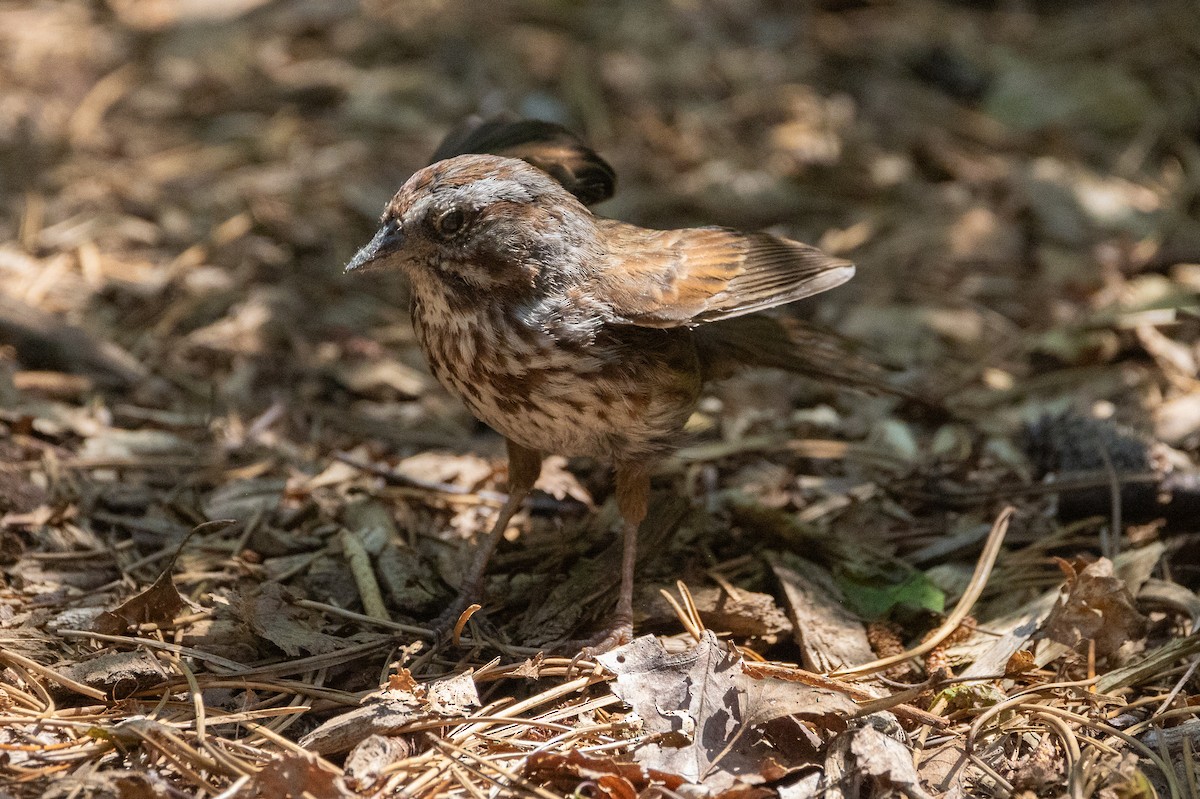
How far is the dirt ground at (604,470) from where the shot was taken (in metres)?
3.42

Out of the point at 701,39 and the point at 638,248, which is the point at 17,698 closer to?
the point at 638,248

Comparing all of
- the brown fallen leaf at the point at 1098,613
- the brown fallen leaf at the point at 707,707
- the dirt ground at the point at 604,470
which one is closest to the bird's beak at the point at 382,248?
the dirt ground at the point at 604,470

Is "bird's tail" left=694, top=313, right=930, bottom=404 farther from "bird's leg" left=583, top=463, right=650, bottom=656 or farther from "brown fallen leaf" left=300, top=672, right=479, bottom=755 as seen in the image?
"brown fallen leaf" left=300, top=672, right=479, bottom=755

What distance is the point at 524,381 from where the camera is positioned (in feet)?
12.5

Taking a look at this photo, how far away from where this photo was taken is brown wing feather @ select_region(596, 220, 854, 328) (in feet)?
13.0

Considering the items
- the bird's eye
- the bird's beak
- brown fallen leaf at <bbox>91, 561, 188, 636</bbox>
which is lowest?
brown fallen leaf at <bbox>91, 561, 188, 636</bbox>

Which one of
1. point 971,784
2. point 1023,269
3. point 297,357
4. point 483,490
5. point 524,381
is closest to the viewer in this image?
point 971,784

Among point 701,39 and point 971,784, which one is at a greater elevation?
point 701,39

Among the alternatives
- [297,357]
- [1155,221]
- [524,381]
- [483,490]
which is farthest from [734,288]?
[1155,221]

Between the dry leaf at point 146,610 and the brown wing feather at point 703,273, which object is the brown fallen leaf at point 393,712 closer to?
the dry leaf at point 146,610

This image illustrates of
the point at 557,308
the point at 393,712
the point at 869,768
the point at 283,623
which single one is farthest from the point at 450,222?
the point at 869,768

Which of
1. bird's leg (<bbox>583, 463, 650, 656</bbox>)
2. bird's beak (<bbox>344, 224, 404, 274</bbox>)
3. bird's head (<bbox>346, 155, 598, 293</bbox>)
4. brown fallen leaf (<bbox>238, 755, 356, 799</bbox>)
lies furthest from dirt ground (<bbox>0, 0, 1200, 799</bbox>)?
bird's head (<bbox>346, 155, 598, 293</bbox>)

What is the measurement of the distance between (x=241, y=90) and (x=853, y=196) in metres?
3.64

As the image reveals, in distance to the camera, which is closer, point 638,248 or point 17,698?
point 17,698
